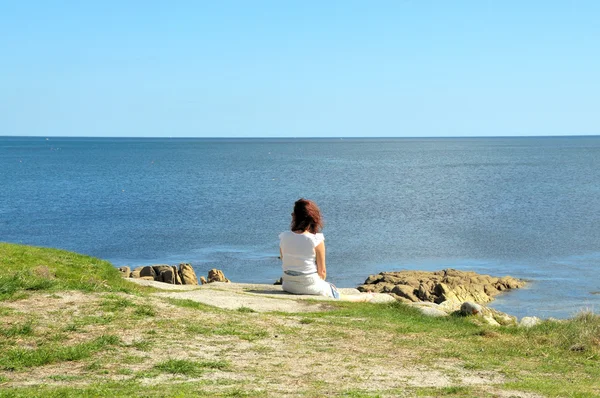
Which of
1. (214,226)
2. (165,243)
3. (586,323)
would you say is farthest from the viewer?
(214,226)

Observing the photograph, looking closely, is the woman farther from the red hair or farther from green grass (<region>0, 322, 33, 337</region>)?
green grass (<region>0, 322, 33, 337</region>)

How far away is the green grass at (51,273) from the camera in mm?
12422

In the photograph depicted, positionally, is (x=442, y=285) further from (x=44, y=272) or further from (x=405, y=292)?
A: (x=44, y=272)

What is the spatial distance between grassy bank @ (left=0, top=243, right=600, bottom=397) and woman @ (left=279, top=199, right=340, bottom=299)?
0.69 meters

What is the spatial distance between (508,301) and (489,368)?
61.1 feet

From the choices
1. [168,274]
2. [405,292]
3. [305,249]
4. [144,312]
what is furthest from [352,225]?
[144,312]

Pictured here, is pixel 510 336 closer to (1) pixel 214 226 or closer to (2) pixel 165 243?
(2) pixel 165 243

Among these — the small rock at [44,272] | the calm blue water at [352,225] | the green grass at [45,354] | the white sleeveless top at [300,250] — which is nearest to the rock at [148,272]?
the calm blue water at [352,225]

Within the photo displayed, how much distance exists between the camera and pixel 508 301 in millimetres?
27672

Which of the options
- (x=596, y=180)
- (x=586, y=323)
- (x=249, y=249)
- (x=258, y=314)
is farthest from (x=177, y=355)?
(x=596, y=180)

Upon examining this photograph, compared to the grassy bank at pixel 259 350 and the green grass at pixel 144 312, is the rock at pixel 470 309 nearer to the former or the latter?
the grassy bank at pixel 259 350

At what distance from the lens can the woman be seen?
1330 cm

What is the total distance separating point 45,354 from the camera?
9219mm

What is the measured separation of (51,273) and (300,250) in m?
5.22
